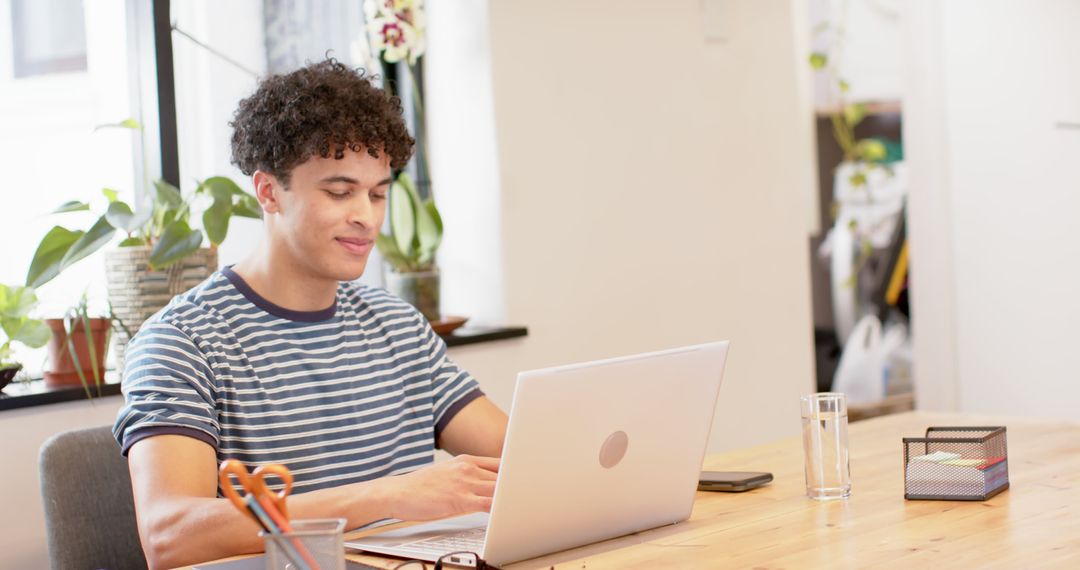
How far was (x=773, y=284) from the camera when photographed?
3.39 m

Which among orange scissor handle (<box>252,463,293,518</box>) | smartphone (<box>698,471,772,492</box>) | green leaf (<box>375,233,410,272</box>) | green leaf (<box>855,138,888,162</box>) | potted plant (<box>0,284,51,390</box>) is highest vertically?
green leaf (<box>855,138,888,162</box>)

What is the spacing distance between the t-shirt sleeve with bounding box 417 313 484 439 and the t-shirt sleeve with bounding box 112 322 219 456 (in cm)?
40

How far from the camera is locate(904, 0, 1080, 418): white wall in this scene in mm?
3701

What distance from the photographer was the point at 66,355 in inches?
87.3

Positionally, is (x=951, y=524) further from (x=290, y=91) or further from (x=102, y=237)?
(x=102, y=237)

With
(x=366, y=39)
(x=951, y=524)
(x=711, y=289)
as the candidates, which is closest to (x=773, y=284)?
(x=711, y=289)

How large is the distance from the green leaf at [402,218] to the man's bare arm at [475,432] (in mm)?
807

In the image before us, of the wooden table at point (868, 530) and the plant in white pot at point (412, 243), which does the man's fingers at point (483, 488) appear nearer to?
the wooden table at point (868, 530)

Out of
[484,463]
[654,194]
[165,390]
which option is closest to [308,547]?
[484,463]

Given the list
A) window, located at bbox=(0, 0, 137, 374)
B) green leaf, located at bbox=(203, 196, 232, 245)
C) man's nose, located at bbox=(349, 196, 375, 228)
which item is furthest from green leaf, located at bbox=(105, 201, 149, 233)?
man's nose, located at bbox=(349, 196, 375, 228)

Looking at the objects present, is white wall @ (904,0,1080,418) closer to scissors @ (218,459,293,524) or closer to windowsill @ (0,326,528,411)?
windowsill @ (0,326,528,411)

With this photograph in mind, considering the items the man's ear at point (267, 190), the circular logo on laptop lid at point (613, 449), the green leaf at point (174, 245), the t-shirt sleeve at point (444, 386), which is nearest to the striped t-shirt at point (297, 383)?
the t-shirt sleeve at point (444, 386)

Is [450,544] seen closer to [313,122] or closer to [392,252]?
[313,122]

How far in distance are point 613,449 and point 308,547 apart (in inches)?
16.5
